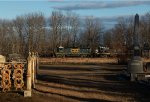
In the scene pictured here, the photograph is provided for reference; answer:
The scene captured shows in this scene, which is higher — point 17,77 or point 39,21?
point 39,21

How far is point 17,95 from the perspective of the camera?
1828 cm

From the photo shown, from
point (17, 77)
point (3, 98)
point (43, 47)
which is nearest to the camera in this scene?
point (3, 98)

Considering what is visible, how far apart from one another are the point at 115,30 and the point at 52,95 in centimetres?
8510

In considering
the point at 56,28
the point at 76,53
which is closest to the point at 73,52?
the point at 76,53

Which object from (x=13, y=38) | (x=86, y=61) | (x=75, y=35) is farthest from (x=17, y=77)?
(x=75, y=35)

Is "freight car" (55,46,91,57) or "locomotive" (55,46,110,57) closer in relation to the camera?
"locomotive" (55,46,110,57)

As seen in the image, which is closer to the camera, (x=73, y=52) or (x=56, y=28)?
(x=73, y=52)

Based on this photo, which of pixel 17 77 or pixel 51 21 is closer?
pixel 17 77

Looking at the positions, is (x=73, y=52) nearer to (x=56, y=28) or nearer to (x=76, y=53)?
(x=76, y=53)

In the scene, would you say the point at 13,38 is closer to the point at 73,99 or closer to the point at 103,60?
the point at 103,60

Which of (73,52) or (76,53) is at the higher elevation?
(73,52)

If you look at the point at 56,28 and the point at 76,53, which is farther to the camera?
the point at 56,28

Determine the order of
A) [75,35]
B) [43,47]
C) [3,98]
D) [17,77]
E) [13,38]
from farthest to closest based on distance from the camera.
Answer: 1. [75,35]
2. [13,38]
3. [43,47]
4. [17,77]
5. [3,98]

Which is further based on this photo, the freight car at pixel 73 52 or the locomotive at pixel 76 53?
the freight car at pixel 73 52
